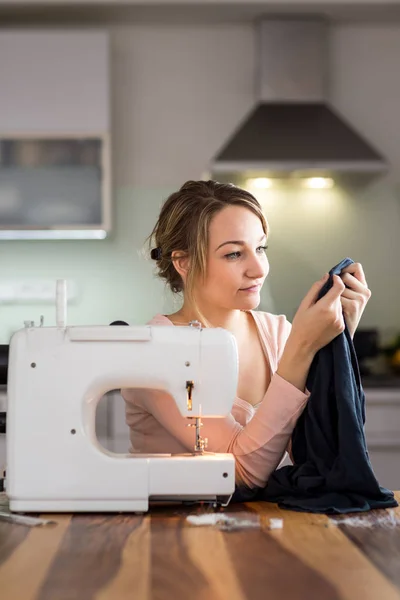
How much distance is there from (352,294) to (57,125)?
269 centimetres

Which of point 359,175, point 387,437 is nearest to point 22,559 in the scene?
point 387,437

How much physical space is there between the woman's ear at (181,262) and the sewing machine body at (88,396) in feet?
1.18

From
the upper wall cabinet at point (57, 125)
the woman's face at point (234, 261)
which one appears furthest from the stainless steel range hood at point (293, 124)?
the woman's face at point (234, 261)

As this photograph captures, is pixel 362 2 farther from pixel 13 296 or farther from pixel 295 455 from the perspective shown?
pixel 295 455

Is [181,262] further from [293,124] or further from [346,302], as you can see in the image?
[293,124]

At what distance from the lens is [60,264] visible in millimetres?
4320

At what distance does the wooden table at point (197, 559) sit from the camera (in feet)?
3.55

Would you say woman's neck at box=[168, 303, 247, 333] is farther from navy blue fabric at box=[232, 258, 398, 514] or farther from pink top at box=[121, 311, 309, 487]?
navy blue fabric at box=[232, 258, 398, 514]

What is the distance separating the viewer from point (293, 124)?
161 inches

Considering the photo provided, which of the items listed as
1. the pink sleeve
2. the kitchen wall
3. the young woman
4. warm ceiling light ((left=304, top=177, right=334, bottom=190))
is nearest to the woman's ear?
the young woman

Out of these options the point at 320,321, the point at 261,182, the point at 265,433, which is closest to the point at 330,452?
the point at 265,433

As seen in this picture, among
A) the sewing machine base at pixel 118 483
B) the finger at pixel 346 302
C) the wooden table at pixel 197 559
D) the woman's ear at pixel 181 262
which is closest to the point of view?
the wooden table at pixel 197 559

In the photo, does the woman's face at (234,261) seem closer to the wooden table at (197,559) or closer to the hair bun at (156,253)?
the hair bun at (156,253)

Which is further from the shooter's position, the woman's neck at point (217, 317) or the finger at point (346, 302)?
the woman's neck at point (217, 317)
